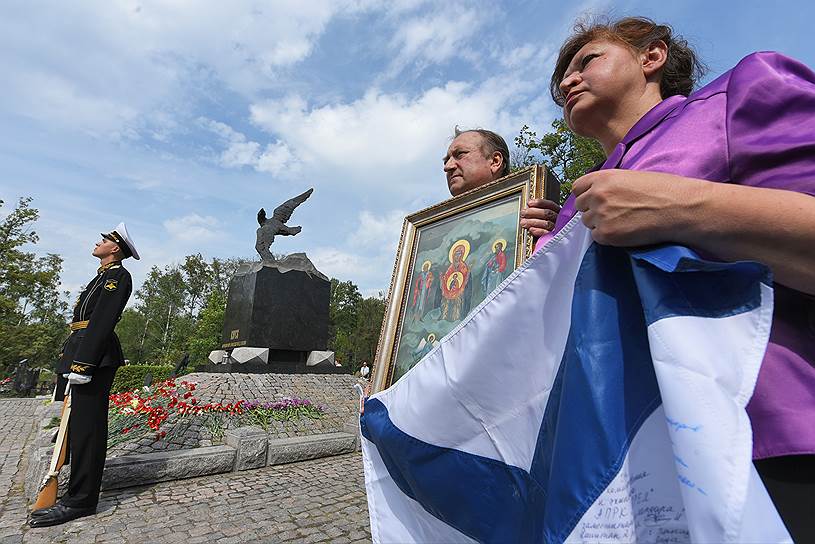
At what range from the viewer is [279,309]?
1368 cm

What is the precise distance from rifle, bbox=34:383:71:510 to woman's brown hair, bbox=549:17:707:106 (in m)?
5.31

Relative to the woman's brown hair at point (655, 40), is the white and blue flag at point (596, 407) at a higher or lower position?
lower

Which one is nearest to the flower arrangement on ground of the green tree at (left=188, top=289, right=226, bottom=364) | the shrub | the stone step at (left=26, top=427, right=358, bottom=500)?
the stone step at (left=26, top=427, right=358, bottom=500)

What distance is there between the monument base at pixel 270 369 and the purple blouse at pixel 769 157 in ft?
41.7

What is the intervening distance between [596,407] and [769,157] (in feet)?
1.90

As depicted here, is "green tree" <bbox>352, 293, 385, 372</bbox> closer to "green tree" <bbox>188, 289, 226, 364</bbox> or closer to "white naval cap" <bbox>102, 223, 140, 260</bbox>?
"green tree" <bbox>188, 289, 226, 364</bbox>

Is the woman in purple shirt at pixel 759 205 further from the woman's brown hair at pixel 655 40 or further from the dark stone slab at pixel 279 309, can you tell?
the dark stone slab at pixel 279 309

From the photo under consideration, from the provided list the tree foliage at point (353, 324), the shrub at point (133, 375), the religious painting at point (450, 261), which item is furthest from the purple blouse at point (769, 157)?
the tree foliage at point (353, 324)

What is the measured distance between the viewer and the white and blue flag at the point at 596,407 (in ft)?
2.24

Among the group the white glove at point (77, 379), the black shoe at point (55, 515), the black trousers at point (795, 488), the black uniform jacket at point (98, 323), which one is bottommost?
the black shoe at point (55, 515)

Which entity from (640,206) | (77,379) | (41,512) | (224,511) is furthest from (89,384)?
(640,206)

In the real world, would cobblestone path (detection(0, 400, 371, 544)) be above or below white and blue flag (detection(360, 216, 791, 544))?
below

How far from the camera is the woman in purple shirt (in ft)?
2.52

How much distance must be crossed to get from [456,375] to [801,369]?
2.64 ft
